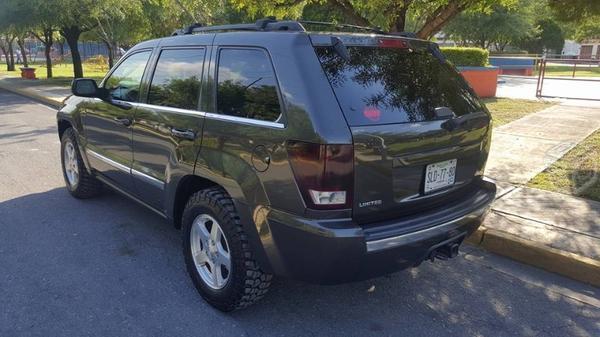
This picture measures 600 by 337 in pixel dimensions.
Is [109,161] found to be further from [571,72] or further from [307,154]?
[571,72]

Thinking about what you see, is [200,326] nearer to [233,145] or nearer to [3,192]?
[233,145]

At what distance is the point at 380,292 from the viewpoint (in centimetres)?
351

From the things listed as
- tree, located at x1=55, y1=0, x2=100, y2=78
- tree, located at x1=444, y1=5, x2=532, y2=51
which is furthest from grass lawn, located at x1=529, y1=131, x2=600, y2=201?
tree, located at x1=444, y1=5, x2=532, y2=51

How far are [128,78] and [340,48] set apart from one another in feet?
7.53

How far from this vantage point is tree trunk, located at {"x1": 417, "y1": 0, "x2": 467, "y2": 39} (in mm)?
7176

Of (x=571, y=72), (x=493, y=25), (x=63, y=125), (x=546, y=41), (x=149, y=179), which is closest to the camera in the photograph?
(x=149, y=179)

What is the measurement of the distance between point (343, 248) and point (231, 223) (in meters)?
0.78

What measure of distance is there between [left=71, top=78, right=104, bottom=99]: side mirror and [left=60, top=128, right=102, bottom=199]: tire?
883 millimetres

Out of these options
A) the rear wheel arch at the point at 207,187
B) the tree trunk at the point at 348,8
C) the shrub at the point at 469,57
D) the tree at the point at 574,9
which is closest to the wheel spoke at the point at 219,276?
the rear wheel arch at the point at 207,187

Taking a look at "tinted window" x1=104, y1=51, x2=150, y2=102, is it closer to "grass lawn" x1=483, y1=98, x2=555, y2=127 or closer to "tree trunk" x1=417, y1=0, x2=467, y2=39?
"tree trunk" x1=417, y1=0, x2=467, y2=39

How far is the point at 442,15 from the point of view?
24.4ft

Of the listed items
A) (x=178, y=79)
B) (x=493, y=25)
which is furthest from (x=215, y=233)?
(x=493, y=25)

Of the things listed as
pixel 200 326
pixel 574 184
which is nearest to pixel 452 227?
pixel 200 326

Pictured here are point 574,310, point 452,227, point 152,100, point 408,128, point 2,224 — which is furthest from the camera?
point 2,224
